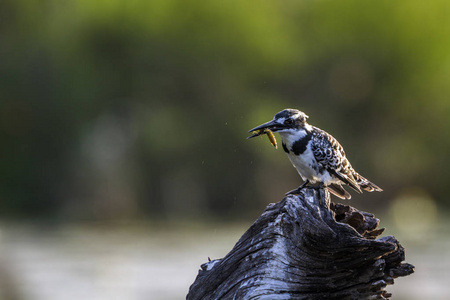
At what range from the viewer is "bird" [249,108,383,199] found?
6.18m

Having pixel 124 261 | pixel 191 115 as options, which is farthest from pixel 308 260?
pixel 191 115

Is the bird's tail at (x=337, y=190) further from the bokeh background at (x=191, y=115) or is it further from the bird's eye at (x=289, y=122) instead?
the bokeh background at (x=191, y=115)

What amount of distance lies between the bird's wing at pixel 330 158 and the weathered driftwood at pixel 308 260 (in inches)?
62.7

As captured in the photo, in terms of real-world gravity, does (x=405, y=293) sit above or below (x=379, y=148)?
below

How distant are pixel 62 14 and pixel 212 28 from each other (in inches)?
178

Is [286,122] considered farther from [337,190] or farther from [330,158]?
[337,190]

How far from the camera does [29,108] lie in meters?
22.2

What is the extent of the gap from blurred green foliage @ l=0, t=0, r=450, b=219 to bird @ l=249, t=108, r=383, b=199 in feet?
45.4

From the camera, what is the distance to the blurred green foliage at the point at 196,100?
823 inches

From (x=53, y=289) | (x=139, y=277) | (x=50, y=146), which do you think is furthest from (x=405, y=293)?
(x=50, y=146)

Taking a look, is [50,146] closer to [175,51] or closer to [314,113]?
[175,51]

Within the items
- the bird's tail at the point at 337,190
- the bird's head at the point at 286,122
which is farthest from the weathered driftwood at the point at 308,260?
the bird's tail at the point at 337,190

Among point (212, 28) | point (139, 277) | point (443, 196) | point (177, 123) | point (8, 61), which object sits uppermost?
point (212, 28)

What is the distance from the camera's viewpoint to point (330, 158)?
6.29 meters
